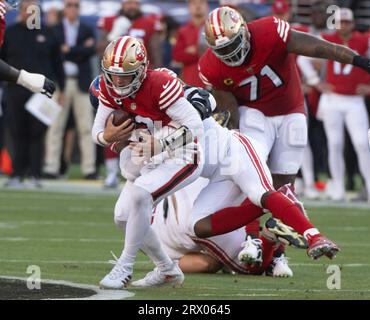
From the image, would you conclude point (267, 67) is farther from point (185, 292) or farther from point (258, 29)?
point (185, 292)

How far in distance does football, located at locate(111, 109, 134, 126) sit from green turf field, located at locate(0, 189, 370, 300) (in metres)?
1.00

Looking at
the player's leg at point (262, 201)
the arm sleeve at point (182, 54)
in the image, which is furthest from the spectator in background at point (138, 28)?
the player's leg at point (262, 201)

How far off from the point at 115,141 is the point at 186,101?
497 mm

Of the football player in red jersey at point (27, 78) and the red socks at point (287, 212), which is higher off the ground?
the football player in red jersey at point (27, 78)

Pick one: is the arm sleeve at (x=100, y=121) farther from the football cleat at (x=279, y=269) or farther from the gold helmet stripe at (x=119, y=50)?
the football cleat at (x=279, y=269)

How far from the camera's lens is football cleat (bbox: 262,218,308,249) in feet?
25.0

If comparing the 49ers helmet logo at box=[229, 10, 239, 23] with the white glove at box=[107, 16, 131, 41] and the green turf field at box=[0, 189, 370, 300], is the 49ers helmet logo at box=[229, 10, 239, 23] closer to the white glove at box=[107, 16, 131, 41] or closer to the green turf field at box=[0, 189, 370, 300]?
the green turf field at box=[0, 189, 370, 300]

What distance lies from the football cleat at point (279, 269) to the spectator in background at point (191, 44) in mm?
6325

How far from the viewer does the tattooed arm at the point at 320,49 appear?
884cm

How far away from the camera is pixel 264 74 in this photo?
924 centimetres

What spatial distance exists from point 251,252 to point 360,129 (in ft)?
20.6

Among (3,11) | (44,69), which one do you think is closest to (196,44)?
(44,69)

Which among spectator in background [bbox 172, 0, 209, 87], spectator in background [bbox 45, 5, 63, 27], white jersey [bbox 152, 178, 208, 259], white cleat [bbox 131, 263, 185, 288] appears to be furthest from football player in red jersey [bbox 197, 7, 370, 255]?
spectator in background [bbox 45, 5, 63, 27]

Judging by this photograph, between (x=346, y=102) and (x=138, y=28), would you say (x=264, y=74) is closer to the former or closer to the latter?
(x=346, y=102)
